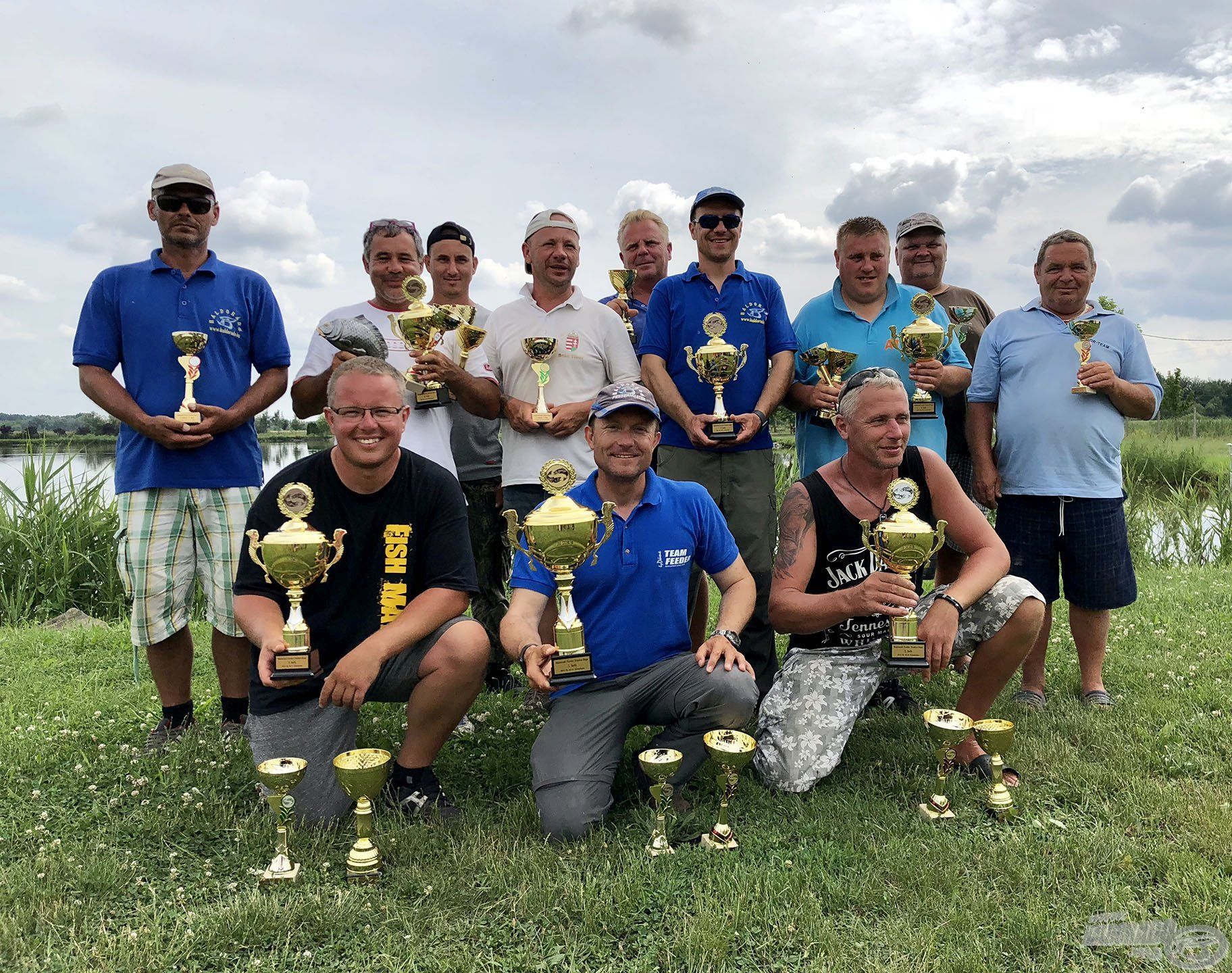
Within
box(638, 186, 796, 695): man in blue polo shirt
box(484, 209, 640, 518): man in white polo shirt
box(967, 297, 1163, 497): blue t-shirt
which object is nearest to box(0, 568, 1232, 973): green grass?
box(638, 186, 796, 695): man in blue polo shirt

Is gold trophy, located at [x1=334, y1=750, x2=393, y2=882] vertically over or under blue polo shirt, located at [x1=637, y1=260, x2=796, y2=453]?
under

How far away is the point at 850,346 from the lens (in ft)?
15.7

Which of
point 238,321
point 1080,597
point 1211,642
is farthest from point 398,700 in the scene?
point 1211,642

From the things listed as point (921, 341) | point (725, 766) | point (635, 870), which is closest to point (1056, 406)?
point (921, 341)

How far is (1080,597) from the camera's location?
4793mm

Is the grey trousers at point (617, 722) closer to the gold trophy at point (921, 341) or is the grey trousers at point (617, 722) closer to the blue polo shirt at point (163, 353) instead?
the gold trophy at point (921, 341)

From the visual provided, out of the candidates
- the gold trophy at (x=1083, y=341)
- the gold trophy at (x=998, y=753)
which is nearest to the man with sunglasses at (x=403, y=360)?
the gold trophy at (x=998, y=753)

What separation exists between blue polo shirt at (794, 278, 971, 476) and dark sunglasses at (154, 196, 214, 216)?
3.26m

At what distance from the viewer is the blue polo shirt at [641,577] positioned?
353 cm

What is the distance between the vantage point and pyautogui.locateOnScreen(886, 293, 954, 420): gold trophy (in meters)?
4.54

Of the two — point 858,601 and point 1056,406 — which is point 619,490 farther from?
point 1056,406

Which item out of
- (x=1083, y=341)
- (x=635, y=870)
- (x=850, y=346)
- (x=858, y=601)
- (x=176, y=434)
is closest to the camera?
(x=635, y=870)

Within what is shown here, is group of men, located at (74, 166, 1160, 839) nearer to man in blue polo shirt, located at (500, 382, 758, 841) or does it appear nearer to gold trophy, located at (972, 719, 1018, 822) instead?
man in blue polo shirt, located at (500, 382, 758, 841)

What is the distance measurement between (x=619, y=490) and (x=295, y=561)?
1297mm
